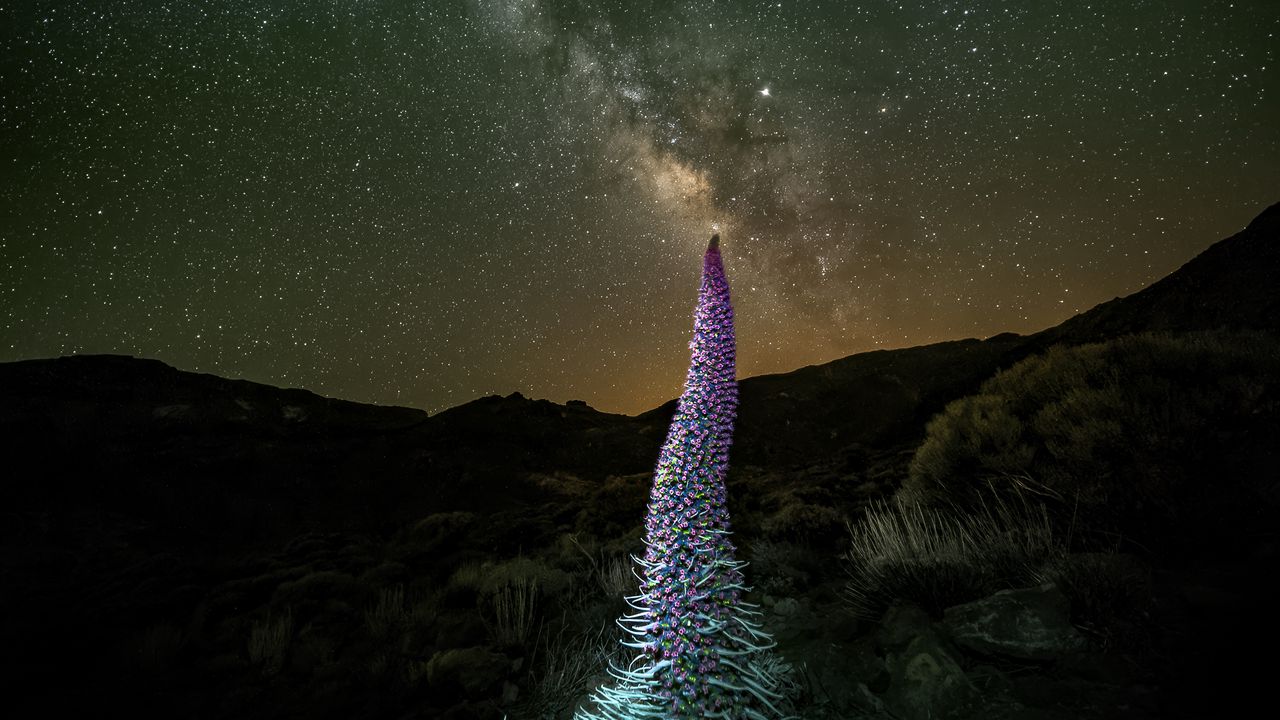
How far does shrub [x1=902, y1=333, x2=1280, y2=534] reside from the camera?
3955mm

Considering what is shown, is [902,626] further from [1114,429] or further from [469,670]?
[469,670]

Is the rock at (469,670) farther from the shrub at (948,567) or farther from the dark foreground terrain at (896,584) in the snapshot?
the shrub at (948,567)

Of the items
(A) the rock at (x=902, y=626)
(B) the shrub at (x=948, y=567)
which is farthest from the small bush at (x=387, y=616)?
(A) the rock at (x=902, y=626)

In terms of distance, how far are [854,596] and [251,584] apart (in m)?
8.86

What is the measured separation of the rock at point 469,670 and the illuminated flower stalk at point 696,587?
226 centimetres

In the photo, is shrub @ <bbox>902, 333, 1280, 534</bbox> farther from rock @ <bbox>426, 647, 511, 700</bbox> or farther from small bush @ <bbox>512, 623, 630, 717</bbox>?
rock @ <bbox>426, 647, 511, 700</bbox>

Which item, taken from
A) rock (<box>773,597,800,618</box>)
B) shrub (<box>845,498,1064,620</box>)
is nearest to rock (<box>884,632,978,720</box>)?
shrub (<box>845,498,1064,620</box>)

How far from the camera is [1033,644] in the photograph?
281cm

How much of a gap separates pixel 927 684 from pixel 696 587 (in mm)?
1557

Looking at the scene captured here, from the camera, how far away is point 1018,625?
2.92 meters

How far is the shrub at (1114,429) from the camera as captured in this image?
13.0 ft

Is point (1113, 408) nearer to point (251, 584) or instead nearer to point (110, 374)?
point (251, 584)

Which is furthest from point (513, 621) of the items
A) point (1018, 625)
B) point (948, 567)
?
point (1018, 625)

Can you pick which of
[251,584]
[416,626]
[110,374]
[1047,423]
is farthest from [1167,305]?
[110,374]
